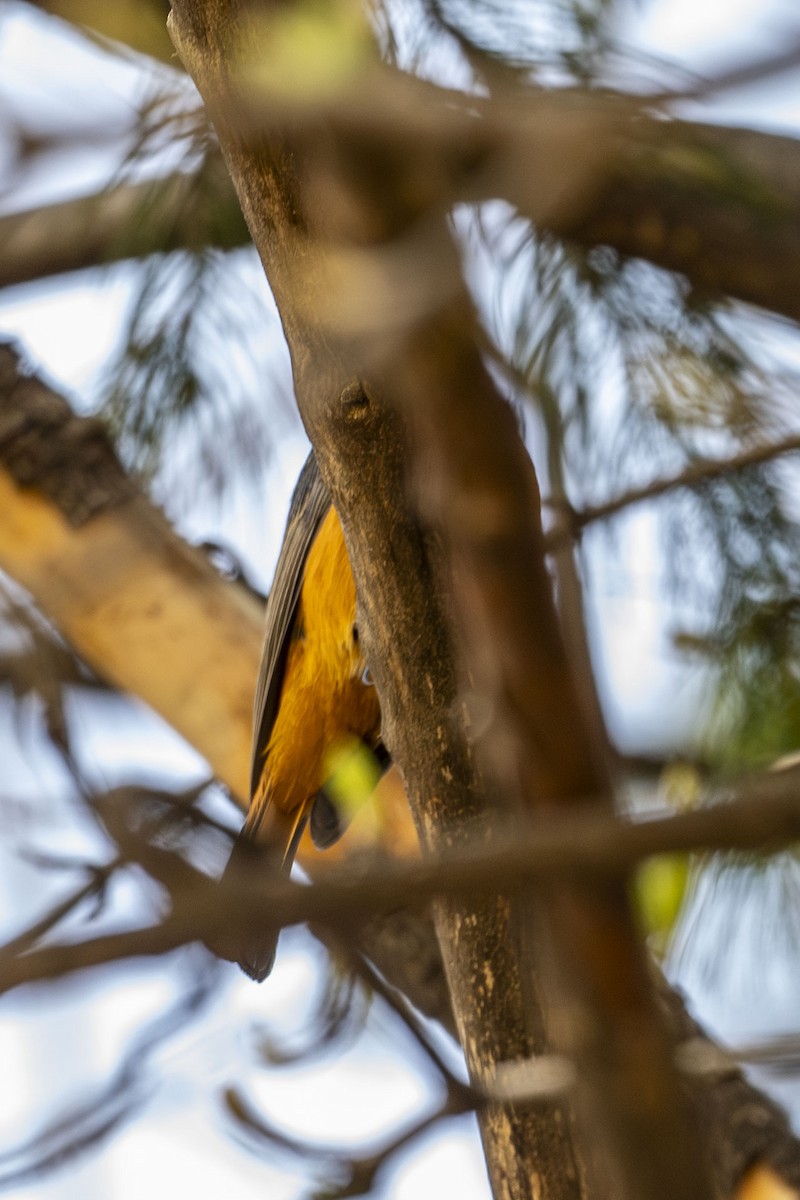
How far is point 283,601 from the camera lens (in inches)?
70.7

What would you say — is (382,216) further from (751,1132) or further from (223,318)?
(751,1132)

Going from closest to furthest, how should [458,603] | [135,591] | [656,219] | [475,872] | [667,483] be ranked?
[475,872] → [458,603] → [667,483] → [656,219] → [135,591]

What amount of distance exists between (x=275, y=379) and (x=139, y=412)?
23.9 inches

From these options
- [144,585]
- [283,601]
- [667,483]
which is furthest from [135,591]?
[667,483]

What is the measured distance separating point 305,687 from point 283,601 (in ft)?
0.45

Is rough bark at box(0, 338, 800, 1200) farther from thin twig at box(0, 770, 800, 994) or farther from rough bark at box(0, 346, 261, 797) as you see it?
thin twig at box(0, 770, 800, 994)

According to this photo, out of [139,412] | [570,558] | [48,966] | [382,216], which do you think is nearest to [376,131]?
[382,216]

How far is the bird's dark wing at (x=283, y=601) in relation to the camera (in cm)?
178

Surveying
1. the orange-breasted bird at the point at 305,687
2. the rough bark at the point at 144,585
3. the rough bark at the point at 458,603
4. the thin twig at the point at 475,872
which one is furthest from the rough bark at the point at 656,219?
the thin twig at the point at 475,872

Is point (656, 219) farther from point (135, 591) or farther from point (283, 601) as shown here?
point (135, 591)

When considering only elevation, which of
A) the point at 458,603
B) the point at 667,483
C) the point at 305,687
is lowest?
the point at 305,687

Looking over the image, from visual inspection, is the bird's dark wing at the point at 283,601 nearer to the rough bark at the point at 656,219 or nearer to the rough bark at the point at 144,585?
the rough bark at the point at 144,585

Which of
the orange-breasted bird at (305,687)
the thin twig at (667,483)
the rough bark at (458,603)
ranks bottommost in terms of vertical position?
the orange-breasted bird at (305,687)

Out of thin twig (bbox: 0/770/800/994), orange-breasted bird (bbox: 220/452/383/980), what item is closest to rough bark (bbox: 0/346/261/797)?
orange-breasted bird (bbox: 220/452/383/980)
